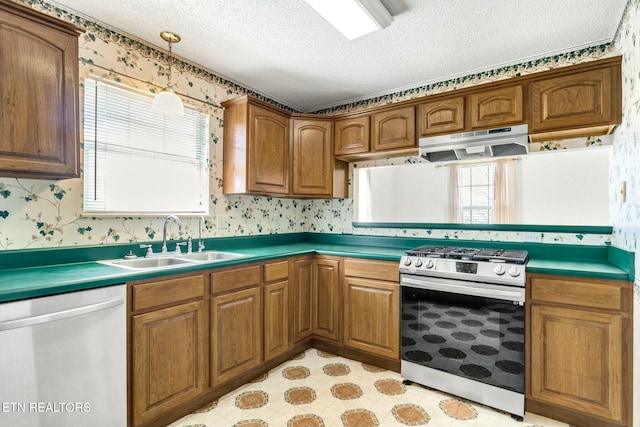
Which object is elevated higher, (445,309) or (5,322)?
(5,322)

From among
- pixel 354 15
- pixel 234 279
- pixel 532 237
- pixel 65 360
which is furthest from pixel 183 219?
pixel 532 237

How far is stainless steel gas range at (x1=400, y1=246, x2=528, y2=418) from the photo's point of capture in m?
2.04

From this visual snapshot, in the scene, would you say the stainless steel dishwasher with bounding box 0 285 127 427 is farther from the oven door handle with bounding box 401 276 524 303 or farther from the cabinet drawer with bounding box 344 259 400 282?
the oven door handle with bounding box 401 276 524 303

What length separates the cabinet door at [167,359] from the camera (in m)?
1.76

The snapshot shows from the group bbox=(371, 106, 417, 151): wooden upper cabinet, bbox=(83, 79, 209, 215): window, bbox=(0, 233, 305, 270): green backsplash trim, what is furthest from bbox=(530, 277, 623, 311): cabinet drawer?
bbox=(83, 79, 209, 215): window

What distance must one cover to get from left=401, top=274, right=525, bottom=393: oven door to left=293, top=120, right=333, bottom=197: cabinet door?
1.31m

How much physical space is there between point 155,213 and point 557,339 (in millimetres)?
2782

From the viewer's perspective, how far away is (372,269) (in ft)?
8.71

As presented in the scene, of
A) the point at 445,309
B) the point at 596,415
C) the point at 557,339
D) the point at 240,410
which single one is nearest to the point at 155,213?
the point at 240,410

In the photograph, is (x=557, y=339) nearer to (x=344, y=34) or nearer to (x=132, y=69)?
(x=344, y=34)

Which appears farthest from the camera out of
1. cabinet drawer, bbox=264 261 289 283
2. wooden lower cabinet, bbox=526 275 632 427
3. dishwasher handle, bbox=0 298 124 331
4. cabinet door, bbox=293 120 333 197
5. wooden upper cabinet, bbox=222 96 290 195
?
cabinet door, bbox=293 120 333 197

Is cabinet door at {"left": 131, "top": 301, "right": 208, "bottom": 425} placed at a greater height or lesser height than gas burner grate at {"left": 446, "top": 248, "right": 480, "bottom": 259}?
lesser

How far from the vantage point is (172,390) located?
75.1 inches

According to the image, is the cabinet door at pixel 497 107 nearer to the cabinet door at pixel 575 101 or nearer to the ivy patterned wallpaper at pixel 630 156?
the cabinet door at pixel 575 101
